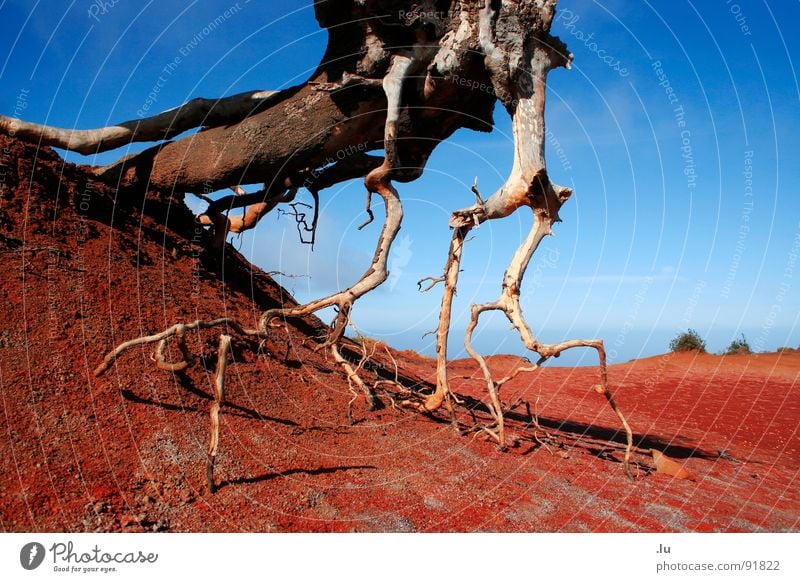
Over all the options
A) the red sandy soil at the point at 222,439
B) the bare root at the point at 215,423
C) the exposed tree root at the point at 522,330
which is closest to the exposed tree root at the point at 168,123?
the red sandy soil at the point at 222,439

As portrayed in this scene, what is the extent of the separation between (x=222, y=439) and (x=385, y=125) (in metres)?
4.77

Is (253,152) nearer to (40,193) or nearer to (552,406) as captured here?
(40,193)

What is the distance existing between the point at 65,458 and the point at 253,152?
508cm

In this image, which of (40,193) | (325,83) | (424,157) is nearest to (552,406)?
(424,157)

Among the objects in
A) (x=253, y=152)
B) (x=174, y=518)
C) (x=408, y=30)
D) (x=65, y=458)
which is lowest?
(x=174, y=518)

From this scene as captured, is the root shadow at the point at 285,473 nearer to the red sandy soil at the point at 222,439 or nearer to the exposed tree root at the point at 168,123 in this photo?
the red sandy soil at the point at 222,439

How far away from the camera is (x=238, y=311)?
7.48 metres

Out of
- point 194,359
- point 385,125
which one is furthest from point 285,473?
point 385,125

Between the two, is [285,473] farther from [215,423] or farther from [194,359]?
[194,359]

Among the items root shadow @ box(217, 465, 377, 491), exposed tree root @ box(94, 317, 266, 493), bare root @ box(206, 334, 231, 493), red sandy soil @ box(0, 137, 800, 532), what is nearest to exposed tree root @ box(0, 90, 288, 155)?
red sandy soil @ box(0, 137, 800, 532)

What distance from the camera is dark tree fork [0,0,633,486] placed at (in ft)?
20.9

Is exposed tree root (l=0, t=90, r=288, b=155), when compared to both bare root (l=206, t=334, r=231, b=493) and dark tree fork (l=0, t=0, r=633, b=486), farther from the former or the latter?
bare root (l=206, t=334, r=231, b=493)

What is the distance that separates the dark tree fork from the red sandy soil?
64cm

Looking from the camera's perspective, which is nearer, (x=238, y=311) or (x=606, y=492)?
(x=606, y=492)
